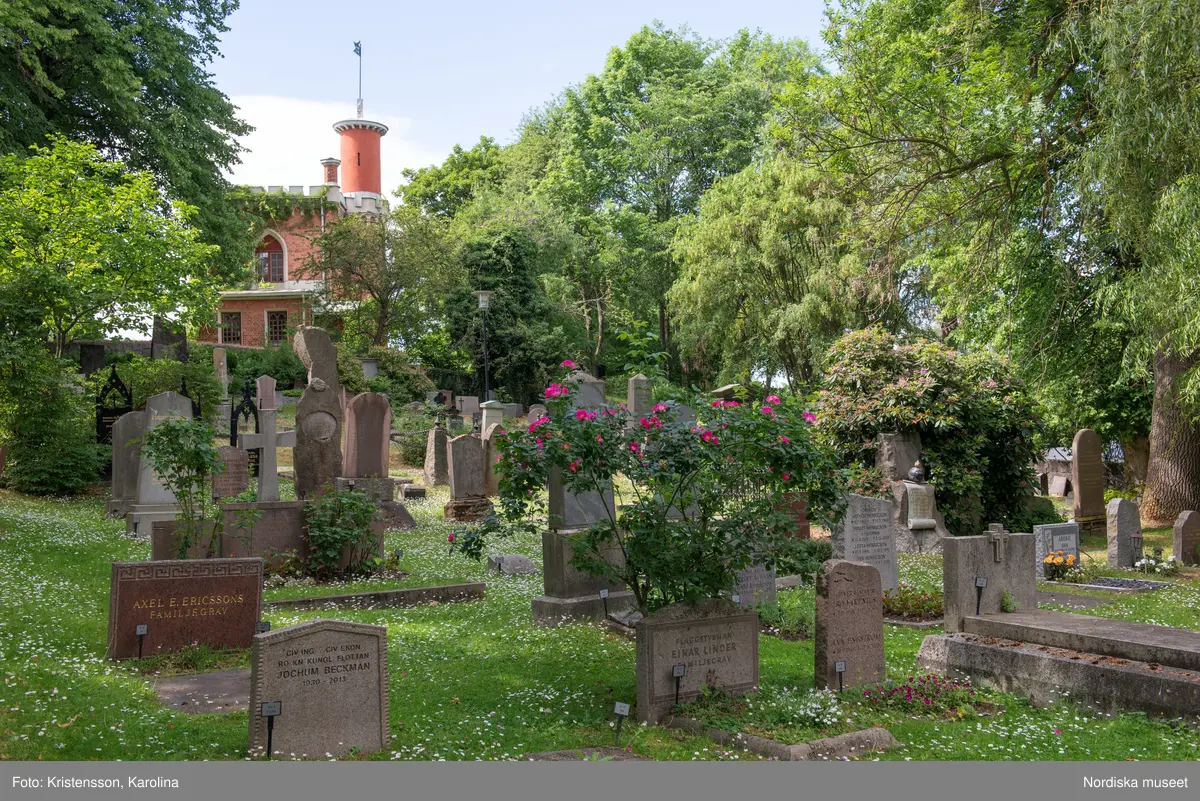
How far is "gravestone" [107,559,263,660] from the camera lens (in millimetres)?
8469

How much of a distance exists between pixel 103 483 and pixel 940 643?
17.8 meters

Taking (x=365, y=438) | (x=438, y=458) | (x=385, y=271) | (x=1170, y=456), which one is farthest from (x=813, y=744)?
(x=385, y=271)

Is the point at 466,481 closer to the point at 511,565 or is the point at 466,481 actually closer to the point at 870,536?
the point at 511,565

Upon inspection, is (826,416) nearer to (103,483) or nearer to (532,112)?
(103,483)

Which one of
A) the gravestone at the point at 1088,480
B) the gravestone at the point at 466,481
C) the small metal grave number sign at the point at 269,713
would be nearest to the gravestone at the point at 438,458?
the gravestone at the point at 466,481

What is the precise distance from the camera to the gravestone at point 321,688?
6.09 metres

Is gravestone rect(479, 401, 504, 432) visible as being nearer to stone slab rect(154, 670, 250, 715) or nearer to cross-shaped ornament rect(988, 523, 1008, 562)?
cross-shaped ornament rect(988, 523, 1008, 562)

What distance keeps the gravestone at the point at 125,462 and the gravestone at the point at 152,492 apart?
0.20m

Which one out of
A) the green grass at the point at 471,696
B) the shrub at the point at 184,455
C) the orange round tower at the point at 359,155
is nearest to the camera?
the green grass at the point at 471,696

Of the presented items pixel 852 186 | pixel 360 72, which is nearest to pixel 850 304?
pixel 852 186

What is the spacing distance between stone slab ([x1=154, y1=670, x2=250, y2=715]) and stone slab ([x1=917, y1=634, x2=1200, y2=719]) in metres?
5.97

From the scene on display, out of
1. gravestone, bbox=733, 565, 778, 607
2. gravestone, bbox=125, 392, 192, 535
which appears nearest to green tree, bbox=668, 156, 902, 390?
gravestone, bbox=733, 565, 778, 607

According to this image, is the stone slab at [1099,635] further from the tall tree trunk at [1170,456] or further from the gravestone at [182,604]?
the tall tree trunk at [1170,456]

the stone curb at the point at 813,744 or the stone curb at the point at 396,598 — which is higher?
the stone curb at the point at 396,598
